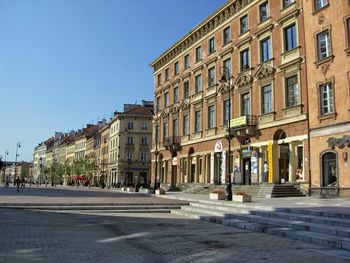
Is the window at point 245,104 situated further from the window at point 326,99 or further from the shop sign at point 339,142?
the shop sign at point 339,142

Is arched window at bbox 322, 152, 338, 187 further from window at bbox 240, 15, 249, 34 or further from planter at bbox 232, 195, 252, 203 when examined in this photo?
window at bbox 240, 15, 249, 34

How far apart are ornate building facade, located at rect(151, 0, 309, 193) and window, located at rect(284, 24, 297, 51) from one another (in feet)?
0.24

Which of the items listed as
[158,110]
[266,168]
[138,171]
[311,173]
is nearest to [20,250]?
[311,173]

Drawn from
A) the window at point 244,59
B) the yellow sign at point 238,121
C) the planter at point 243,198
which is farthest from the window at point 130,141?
the planter at point 243,198

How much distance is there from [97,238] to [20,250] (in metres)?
2.67

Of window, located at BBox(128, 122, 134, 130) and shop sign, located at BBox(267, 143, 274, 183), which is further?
window, located at BBox(128, 122, 134, 130)

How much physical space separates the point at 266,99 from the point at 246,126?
2665 mm

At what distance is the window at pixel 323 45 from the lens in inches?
1040

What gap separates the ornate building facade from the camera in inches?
1164

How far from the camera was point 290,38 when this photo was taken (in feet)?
100

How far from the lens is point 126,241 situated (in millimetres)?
11734

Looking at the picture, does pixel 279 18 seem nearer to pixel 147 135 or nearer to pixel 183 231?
pixel 183 231

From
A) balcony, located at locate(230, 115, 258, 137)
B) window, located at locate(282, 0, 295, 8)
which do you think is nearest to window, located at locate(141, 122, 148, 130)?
balcony, located at locate(230, 115, 258, 137)

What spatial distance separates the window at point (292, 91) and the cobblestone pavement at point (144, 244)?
1621 centimetres
